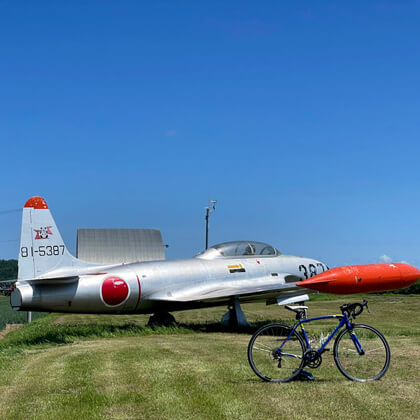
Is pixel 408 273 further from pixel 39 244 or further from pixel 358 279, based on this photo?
pixel 39 244

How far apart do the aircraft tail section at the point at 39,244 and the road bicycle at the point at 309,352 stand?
8.94m

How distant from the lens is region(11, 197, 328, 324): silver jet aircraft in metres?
16.0

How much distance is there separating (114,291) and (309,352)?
919 centimetres

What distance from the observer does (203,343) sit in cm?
1353

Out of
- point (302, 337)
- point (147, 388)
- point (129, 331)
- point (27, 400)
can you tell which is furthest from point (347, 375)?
point (129, 331)

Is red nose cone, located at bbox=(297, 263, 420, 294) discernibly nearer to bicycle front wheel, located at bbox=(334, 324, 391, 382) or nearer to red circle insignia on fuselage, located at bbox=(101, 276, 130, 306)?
bicycle front wheel, located at bbox=(334, 324, 391, 382)

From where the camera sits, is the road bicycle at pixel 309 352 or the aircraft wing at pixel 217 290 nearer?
the road bicycle at pixel 309 352

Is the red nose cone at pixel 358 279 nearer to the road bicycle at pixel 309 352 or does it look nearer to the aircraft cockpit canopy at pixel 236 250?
the road bicycle at pixel 309 352

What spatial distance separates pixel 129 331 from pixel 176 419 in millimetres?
10724

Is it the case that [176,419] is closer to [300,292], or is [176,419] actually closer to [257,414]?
[257,414]

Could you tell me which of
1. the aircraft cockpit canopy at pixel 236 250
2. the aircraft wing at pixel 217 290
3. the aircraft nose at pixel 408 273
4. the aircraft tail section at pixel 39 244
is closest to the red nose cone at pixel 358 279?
the aircraft nose at pixel 408 273

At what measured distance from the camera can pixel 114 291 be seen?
16.9m

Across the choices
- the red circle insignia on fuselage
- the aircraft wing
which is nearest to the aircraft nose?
the aircraft wing

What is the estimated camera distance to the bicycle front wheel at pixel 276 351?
343 inches
